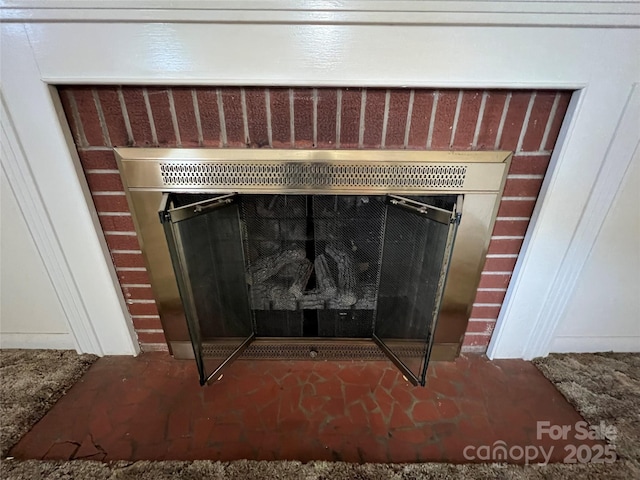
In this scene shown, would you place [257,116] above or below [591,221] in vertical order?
above

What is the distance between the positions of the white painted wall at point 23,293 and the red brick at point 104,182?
10.9 inches

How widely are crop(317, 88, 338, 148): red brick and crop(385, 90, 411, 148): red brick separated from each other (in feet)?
0.57

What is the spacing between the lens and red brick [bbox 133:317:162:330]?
50.8 inches

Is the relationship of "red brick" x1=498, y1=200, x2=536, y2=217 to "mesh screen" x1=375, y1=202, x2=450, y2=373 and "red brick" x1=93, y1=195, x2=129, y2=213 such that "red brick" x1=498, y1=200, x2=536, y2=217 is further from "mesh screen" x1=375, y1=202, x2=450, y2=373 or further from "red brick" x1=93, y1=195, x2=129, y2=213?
"red brick" x1=93, y1=195, x2=129, y2=213

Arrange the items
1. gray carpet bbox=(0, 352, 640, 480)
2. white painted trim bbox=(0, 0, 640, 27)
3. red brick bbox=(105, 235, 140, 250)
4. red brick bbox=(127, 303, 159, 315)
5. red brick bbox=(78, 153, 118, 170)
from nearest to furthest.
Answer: white painted trim bbox=(0, 0, 640, 27), gray carpet bbox=(0, 352, 640, 480), red brick bbox=(78, 153, 118, 170), red brick bbox=(105, 235, 140, 250), red brick bbox=(127, 303, 159, 315)

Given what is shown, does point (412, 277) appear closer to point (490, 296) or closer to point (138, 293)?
point (490, 296)

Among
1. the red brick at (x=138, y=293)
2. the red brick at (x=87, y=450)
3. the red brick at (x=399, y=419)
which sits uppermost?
the red brick at (x=138, y=293)

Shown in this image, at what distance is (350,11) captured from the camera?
811mm

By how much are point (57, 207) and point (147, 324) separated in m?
0.56

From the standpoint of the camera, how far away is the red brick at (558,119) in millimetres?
945

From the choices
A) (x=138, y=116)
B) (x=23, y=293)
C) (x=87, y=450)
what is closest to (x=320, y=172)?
(x=138, y=116)

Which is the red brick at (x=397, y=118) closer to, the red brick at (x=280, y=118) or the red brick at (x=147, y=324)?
the red brick at (x=280, y=118)

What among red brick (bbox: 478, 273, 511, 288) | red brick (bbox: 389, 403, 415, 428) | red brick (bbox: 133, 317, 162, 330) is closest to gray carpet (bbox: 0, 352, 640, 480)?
red brick (bbox: 389, 403, 415, 428)

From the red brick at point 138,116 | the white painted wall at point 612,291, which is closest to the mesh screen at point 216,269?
the red brick at point 138,116
